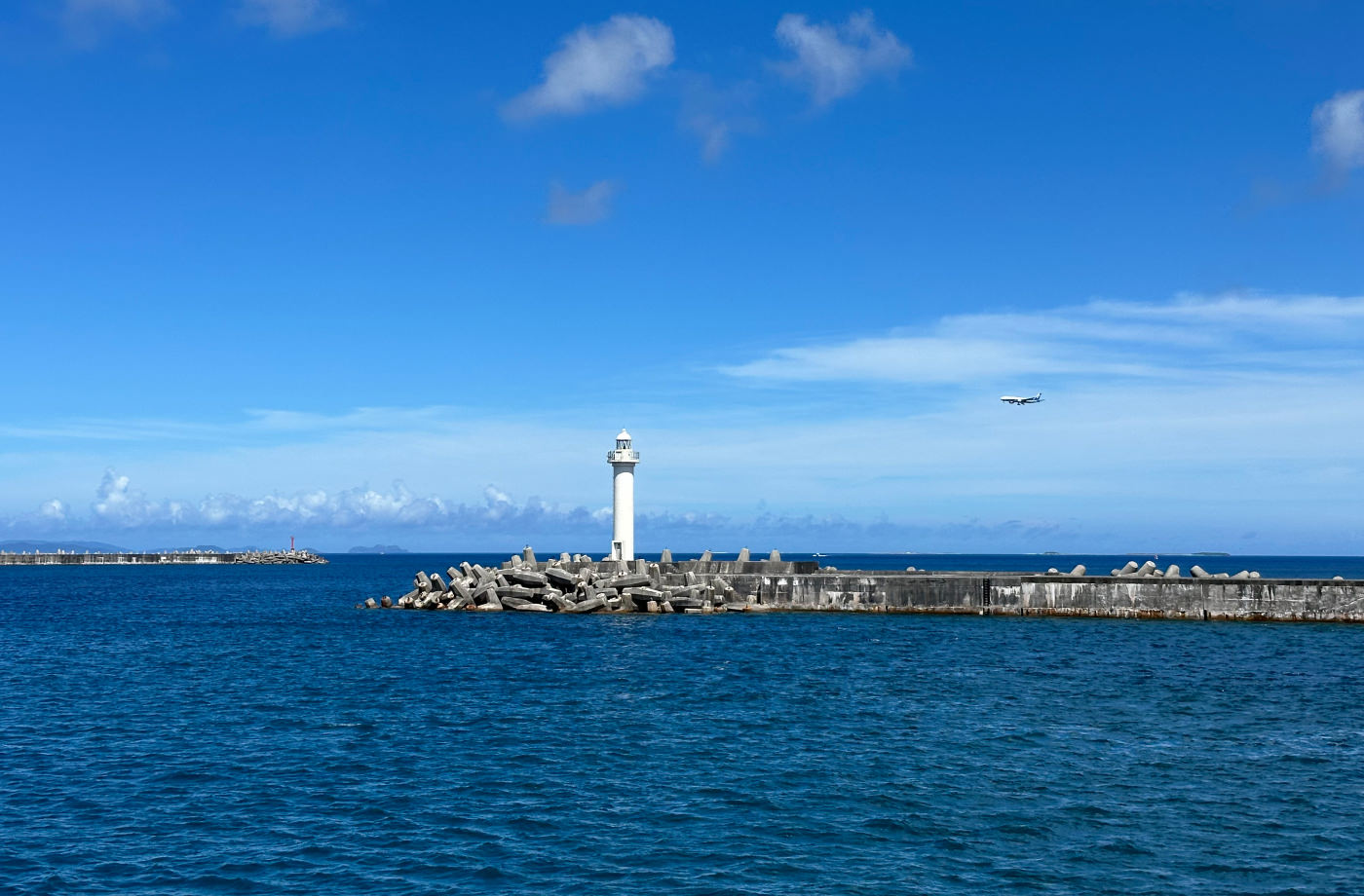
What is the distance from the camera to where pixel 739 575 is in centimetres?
4431

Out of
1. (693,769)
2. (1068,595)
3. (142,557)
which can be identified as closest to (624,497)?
(1068,595)

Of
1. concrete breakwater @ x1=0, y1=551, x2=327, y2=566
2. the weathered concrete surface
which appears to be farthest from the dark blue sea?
concrete breakwater @ x1=0, y1=551, x2=327, y2=566

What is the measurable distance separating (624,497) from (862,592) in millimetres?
10785

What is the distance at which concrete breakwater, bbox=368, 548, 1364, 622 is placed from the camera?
37.7m

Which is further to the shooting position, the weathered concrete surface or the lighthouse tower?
the lighthouse tower

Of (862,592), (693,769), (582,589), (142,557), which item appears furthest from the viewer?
(142,557)

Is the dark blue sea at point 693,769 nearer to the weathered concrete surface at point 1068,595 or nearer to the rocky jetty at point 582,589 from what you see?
the weathered concrete surface at point 1068,595

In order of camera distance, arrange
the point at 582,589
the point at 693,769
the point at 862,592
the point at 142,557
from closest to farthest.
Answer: the point at 693,769, the point at 862,592, the point at 582,589, the point at 142,557

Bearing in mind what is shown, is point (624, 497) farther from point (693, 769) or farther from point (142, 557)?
point (142, 557)

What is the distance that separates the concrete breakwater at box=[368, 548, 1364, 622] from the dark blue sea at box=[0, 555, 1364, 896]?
4750 millimetres

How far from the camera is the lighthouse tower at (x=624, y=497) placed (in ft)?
153

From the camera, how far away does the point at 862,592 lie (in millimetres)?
42250

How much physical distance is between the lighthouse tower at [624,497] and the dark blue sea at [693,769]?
43.1 feet

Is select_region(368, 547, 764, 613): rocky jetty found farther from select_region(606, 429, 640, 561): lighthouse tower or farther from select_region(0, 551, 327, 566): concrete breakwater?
select_region(0, 551, 327, 566): concrete breakwater
